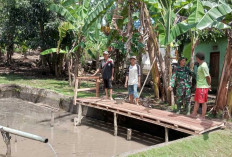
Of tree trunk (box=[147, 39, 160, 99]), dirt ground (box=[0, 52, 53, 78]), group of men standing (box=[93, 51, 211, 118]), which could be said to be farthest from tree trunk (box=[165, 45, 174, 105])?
dirt ground (box=[0, 52, 53, 78])

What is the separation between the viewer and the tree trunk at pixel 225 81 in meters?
7.42

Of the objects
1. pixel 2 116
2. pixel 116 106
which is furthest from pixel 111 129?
pixel 2 116

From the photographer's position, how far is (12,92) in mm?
13914

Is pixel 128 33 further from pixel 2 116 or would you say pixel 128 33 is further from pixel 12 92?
pixel 12 92

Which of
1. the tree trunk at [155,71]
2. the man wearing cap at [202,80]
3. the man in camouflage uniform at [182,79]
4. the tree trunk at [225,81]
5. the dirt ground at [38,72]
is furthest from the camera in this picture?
the tree trunk at [155,71]

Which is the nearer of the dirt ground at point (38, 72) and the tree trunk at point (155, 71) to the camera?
the dirt ground at point (38, 72)

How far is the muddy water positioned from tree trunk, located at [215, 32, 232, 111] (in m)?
2.00

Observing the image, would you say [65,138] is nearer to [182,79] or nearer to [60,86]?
[182,79]

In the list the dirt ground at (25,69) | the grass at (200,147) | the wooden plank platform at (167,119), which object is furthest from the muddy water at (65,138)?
the dirt ground at (25,69)

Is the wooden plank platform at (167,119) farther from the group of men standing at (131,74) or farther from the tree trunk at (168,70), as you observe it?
the tree trunk at (168,70)

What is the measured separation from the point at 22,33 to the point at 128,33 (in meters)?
9.77

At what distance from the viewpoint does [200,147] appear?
18.1ft

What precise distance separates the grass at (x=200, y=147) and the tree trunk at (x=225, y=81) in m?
1.63

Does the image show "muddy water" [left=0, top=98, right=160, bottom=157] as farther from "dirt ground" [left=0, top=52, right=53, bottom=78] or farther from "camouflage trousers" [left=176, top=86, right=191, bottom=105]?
"dirt ground" [left=0, top=52, right=53, bottom=78]
